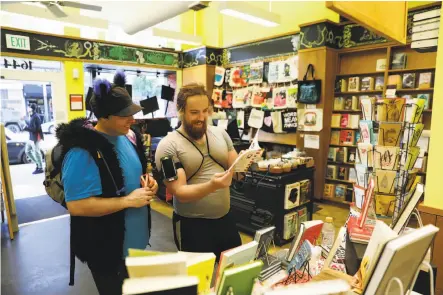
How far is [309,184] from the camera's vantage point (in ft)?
12.3

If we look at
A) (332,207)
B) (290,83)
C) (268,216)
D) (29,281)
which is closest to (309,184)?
(268,216)

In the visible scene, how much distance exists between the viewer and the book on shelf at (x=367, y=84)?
4812mm

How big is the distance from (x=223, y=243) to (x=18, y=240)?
322 cm

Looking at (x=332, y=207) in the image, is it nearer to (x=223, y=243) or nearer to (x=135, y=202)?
(x=223, y=243)

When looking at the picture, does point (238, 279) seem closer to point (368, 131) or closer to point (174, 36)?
point (368, 131)

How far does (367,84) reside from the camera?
16.0 feet

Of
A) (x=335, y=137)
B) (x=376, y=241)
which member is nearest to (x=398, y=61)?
(x=335, y=137)

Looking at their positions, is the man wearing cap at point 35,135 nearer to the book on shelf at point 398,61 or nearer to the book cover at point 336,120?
the book cover at point 336,120

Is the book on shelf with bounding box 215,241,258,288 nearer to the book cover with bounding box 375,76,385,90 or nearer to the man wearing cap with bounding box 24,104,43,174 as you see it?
the book cover with bounding box 375,76,385,90

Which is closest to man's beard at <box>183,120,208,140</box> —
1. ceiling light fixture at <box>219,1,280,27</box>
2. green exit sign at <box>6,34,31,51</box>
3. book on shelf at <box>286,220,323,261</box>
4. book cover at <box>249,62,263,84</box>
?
book on shelf at <box>286,220,323,261</box>

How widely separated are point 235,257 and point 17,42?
602 centimetres

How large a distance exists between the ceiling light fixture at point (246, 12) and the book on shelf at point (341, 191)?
306cm

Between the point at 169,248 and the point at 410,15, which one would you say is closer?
the point at 169,248

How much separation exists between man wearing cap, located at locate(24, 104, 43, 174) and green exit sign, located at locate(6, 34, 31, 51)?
133 centimetres
